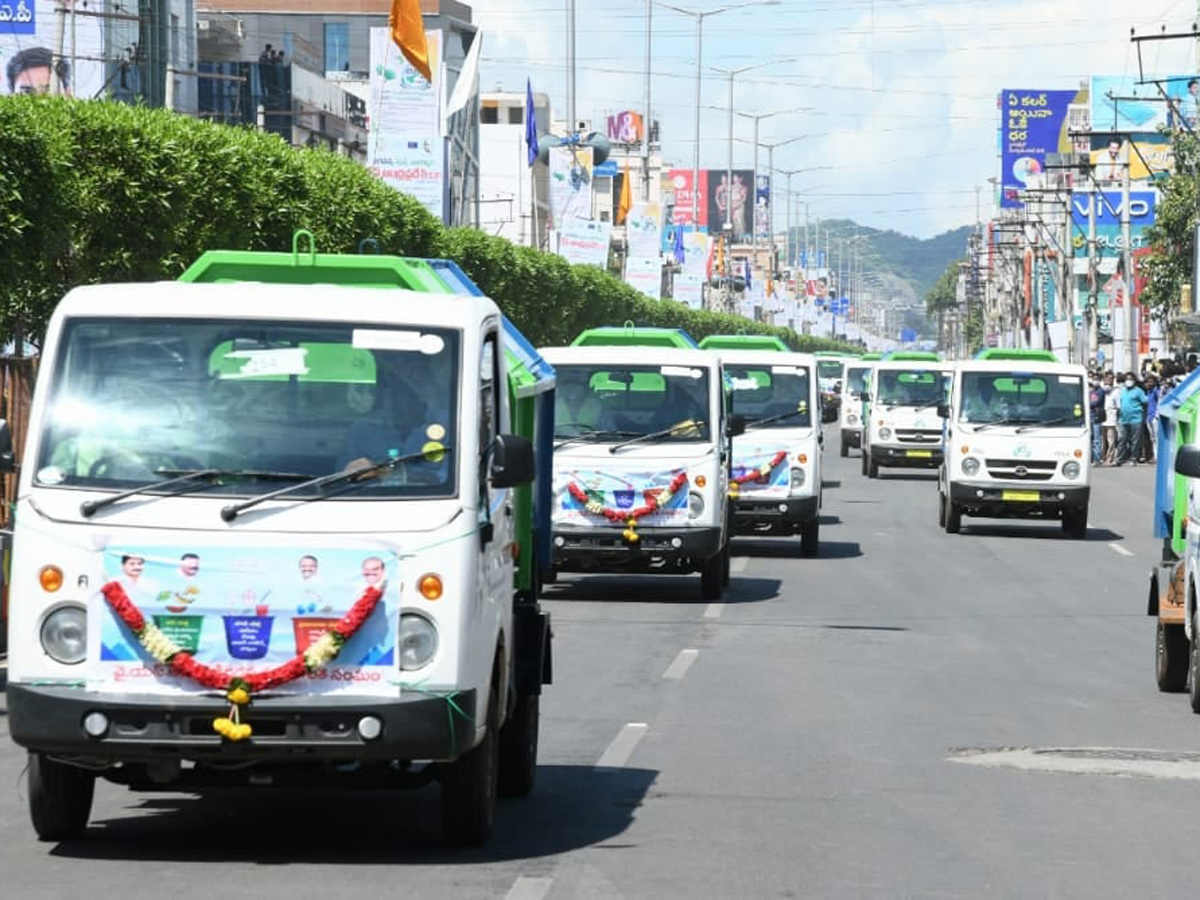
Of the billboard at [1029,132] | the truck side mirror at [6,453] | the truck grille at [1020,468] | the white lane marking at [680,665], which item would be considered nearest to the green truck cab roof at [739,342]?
the truck grille at [1020,468]

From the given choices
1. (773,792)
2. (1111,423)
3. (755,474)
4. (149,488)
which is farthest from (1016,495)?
(1111,423)

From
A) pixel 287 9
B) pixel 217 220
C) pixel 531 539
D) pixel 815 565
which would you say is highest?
pixel 287 9

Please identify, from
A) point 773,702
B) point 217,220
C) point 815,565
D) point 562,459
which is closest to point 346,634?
point 773,702

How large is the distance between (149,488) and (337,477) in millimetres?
651

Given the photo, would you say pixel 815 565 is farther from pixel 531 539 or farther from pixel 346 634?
pixel 346 634

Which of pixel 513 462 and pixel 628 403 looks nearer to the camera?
pixel 513 462

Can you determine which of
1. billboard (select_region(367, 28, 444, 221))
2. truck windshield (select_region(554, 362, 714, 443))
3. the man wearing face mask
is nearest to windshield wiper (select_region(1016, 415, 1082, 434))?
truck windshield (select_region(554, 362, 714, 443))

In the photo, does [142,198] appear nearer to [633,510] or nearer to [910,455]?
[633,510]

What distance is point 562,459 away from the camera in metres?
22.4

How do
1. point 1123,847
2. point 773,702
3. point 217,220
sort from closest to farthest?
1. point 1123,847
2. point 773,702
3. point 217,220

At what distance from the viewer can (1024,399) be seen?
33.2m

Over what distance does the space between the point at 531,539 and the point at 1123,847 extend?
3.09 meters

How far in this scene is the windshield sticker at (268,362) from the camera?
9.37 metres

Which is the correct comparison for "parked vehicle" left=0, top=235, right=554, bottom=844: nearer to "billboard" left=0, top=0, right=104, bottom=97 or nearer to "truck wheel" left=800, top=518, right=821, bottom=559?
"truck wheel" left=800, top=518, right=821, bottom=559
